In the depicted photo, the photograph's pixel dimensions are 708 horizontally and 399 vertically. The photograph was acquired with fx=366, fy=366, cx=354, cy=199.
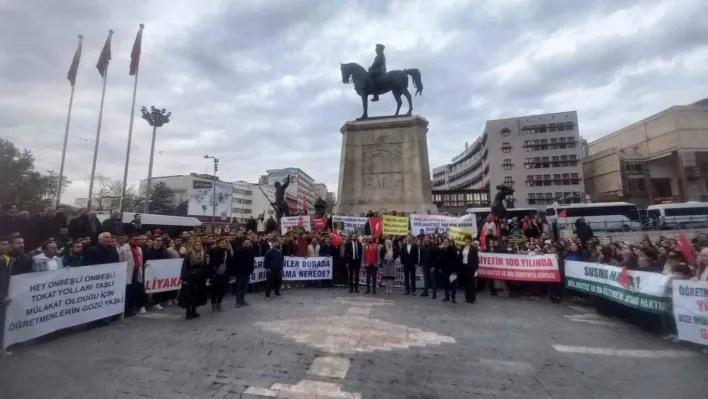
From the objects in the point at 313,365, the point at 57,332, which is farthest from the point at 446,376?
the point at 57,332

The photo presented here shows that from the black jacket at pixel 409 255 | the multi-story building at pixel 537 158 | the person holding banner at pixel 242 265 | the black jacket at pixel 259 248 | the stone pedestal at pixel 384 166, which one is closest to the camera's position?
the person holding banner at pixel 242 265

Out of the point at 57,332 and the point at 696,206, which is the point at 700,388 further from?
the point at 696,206

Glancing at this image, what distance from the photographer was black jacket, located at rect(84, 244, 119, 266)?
7.84 m

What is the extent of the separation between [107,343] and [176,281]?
3.76 metres

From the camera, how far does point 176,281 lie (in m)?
10.1

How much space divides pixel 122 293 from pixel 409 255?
7.88 metres

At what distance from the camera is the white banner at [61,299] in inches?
241

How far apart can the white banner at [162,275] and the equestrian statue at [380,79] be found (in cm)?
1374

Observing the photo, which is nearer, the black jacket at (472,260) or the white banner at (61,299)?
the white banner at (61,299)

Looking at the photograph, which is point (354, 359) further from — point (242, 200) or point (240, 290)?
point (242, 200)

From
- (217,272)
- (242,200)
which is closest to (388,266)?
(217,272)

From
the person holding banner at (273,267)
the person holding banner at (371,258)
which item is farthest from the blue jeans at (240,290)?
the person holding banner at (371,258)

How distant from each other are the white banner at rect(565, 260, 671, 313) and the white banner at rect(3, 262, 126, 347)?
11328 millimetres

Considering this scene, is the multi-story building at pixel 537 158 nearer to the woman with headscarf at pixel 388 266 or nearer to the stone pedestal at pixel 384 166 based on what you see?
the stone pedestal at pixel 384 166
